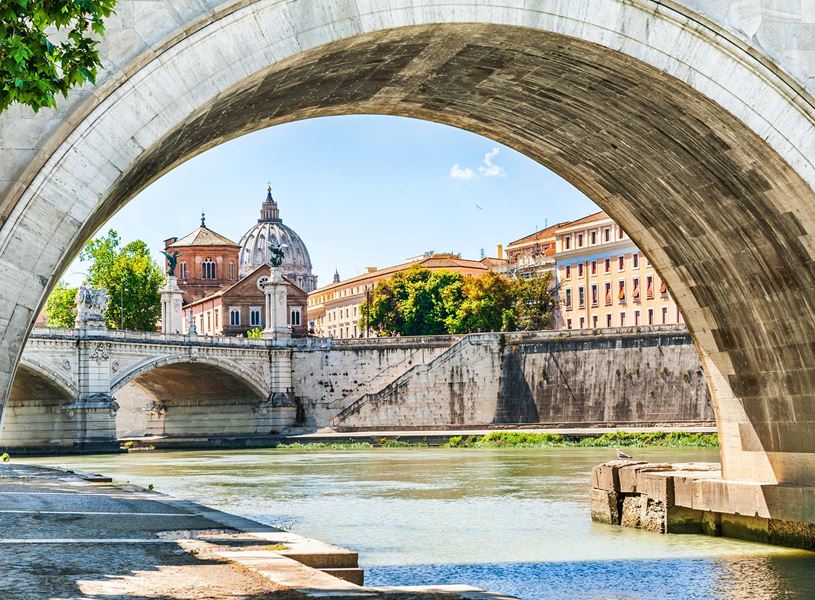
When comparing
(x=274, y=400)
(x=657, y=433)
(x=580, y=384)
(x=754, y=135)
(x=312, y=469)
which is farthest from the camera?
(x=274, y=400)

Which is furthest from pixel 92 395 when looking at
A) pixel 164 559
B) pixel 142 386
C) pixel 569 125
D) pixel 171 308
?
pixel 164 559

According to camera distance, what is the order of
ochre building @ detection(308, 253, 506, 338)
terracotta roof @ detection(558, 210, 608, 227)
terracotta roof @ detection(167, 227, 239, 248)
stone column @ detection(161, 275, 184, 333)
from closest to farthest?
stone column @ detection(161, 275, 184, 333) < terracotta roof @ detection(558, 210, 608, 227) < ochre building @ detection(308, 253, 506, 338) < terracotta roof @ detection(167, 227, 239, 248)

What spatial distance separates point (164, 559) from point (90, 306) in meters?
41.1

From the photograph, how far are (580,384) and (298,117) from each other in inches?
1658

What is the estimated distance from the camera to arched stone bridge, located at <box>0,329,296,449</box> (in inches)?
1825

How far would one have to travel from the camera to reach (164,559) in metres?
7.72

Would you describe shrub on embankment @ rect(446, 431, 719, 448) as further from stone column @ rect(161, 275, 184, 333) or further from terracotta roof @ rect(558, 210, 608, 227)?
terracotta roof @ rect(558, 210, 608, 227)

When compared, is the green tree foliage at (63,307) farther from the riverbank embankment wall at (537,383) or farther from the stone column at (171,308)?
the riverbank embankment wall at (537,383)

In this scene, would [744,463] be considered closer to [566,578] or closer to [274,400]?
[566,578]

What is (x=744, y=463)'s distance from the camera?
11.2 meters

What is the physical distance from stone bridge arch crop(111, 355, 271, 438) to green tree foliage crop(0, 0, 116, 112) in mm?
45132

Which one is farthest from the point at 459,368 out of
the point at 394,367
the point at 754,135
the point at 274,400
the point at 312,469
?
the point at 754,135

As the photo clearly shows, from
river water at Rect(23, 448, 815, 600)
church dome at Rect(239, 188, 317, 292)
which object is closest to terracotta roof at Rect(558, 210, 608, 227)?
river water at Rect(23, 448, 815, 600)

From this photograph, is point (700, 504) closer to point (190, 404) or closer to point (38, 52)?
point (38, 52)
